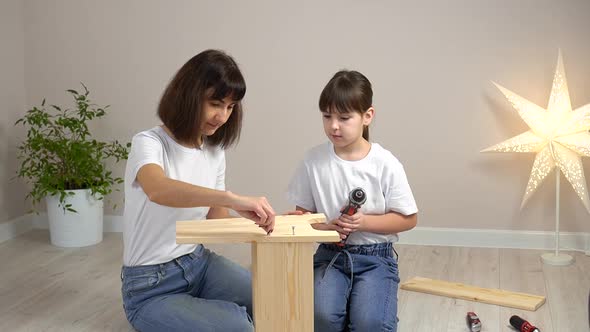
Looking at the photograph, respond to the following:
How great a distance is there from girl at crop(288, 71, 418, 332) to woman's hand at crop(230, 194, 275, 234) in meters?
0.41

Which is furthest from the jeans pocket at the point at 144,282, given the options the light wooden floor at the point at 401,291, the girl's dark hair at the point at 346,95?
the girl's dark hair at the point at 346,95

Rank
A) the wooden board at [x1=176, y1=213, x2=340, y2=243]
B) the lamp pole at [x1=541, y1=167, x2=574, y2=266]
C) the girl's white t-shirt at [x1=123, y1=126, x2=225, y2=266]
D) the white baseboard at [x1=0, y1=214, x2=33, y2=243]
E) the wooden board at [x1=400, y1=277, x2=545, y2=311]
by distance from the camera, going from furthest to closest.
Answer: the white baseboard at [x1=0, y1=214, x2=33, y2=243], the lamp pole at [x1=541, y1=167, x2=574, y2=266], the wooden board at [x1=400, y1=277, x2=545, y2=311], the girl's white t-shirt at [x1=123, y1=126, x2=225, y2=266], the wooden board at [x1=176, y1=213, x2=340, y2=243]

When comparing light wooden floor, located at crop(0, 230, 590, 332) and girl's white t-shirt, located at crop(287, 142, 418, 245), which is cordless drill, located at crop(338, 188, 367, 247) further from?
light wooden floor, located at crop(0, 230, 590, 332)

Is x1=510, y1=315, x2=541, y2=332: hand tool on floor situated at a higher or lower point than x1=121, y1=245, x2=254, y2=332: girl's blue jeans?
lower

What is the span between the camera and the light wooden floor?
8.05 ft

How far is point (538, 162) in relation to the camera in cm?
316

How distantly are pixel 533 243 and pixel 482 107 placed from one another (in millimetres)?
621

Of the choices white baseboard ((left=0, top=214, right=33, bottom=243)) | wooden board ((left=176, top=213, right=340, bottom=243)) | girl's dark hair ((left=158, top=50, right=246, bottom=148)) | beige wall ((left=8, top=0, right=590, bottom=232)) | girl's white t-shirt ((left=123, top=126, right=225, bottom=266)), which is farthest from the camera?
white baseboard ((left=0, top=214, right=33, bottom=243))

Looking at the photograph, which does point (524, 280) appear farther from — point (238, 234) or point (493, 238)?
point (238, 234)

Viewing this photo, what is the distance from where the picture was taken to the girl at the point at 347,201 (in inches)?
84.4

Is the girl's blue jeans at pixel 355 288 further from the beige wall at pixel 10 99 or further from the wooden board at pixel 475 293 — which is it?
the beige wall at pixel 10 99

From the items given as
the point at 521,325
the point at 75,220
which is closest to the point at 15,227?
the point at 75,220

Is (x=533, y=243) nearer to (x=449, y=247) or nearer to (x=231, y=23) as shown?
(x=449, y=247)

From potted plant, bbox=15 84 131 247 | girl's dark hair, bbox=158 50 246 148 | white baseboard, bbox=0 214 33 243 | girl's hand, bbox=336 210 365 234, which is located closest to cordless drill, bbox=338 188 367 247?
girl's hand, bbox=336 210 365 234
